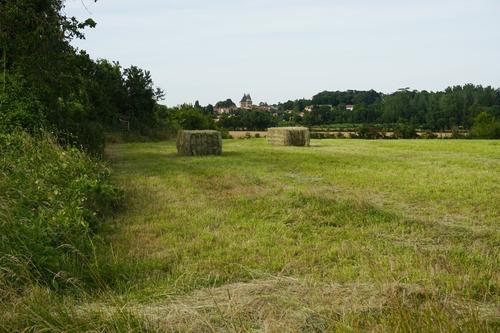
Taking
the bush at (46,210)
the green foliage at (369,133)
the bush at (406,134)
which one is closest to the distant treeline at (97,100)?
the bush at (46,210)

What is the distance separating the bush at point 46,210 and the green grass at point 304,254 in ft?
1.24

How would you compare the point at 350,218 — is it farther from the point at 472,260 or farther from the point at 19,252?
the point at 19,252

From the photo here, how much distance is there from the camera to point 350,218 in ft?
23.7

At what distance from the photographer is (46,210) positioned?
619 centimetres

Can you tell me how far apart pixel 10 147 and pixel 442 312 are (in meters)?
8.69

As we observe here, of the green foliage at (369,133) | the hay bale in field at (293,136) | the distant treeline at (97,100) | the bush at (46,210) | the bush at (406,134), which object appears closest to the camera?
the bush at (46,210)

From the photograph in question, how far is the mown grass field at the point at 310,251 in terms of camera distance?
10.7 ft

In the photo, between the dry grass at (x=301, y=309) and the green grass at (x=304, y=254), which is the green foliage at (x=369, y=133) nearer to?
the green grass at (x=304, y=254)

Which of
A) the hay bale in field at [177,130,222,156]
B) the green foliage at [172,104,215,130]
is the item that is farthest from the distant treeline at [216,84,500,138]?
the hay bale in field at [177,130,222,156]

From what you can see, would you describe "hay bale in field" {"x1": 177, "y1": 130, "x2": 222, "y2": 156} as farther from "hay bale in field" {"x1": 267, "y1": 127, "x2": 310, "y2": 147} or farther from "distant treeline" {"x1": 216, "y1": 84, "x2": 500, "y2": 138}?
"distant treeline" {"x1": 216, "y1": 84, "x2": 500, "y2": 138}

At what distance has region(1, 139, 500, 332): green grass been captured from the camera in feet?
10.7

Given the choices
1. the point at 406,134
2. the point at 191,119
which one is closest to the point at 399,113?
the point at 406,134

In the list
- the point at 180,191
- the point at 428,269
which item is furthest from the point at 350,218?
the point at 180,191

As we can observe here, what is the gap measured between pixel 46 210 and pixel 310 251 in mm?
3195
